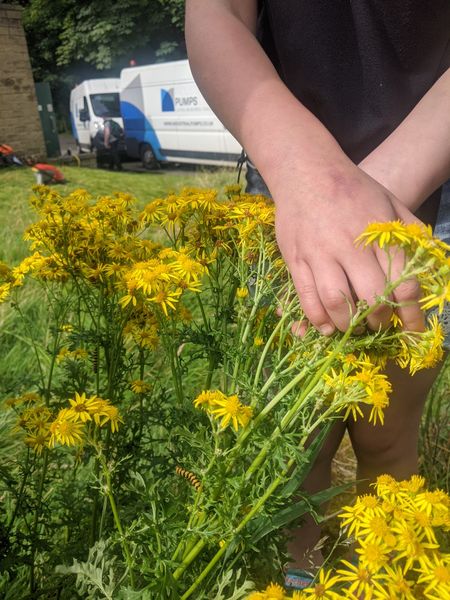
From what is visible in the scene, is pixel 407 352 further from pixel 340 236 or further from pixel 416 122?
pixel 416 122

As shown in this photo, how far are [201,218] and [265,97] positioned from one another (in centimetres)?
26

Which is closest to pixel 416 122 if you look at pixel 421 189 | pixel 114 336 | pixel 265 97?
pixel 421 189

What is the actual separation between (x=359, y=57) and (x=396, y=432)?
906mm

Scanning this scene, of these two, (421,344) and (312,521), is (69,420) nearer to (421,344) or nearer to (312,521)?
(421,344)

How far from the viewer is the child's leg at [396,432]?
52.9 inches

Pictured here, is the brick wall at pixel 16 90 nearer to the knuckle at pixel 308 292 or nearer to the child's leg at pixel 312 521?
the child's leg at pixel 312 521

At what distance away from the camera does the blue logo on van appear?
14172 millimetres

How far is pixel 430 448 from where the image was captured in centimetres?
201

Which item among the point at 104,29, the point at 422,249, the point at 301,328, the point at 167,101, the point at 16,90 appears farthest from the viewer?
the point at 104,29

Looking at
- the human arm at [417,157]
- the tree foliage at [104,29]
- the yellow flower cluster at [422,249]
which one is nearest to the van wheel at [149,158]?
the tree foliage at [104,29]

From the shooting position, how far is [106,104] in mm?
19578

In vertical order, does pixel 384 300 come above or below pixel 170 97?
below

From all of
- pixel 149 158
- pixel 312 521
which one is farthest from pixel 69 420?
pixel 149 158

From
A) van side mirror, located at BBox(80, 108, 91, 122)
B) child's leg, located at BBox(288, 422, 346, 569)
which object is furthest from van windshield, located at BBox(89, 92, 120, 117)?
child's leg, located at BBox(288, 422, 346, 569)
